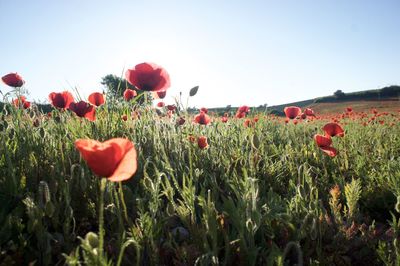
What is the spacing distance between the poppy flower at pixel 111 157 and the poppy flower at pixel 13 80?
234 centimetres

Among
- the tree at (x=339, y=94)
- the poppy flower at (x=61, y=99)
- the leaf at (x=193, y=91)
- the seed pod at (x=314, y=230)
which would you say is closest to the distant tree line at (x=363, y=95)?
the tree at (x=339, y=94)

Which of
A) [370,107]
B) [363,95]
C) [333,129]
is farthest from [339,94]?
[333,129]

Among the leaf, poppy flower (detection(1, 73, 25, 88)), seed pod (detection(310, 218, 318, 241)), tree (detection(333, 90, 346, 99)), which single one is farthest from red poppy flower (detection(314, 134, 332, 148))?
tree (detection(333, 90, 346, 99))

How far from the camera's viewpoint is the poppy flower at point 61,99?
99.0 inches

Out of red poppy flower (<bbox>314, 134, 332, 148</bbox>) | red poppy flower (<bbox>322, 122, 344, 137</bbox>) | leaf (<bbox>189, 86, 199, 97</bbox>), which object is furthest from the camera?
leaf (<bbox>189, 86, 199, 97</bbox>)

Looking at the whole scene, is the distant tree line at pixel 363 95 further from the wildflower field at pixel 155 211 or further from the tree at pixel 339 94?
the wildflower field at pixel 155 211

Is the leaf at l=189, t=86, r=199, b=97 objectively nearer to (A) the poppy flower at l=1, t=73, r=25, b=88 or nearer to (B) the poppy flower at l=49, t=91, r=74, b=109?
(B) the poppy flower at l=49, t=91, r=74, b=109

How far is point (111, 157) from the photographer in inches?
36.4

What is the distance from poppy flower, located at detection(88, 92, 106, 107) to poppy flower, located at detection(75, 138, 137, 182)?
70.6 inches

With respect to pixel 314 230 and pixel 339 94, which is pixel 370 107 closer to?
pixel 339 94

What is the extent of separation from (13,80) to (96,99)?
A: 842 millimetres

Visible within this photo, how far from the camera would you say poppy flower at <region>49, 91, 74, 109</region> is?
2.51 meters

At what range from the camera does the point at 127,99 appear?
11.1ft

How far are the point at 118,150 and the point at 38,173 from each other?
1.45 m
